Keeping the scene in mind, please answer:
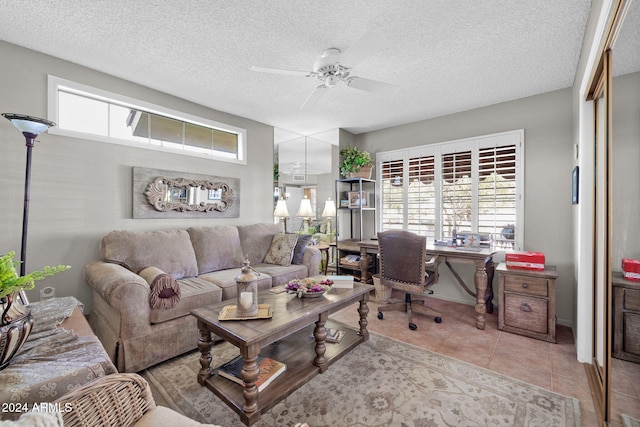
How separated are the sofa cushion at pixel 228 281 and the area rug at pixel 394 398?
23.4 inches

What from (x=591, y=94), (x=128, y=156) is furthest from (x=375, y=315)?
(x=128, y=156)

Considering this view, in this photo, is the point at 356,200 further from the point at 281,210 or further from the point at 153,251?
the point at 153,251

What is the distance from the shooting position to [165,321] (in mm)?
2207

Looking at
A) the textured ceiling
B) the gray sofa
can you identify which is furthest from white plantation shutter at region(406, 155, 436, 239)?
the gray sofa

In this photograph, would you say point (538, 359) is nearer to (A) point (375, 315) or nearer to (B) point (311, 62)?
(A) point (375, 315)

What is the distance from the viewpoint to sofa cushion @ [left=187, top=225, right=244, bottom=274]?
3.17m

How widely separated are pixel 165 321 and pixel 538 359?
9.76 ft

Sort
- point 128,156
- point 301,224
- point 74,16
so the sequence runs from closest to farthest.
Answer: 1. point 74,16
2. point 128,156
3. point 301,224

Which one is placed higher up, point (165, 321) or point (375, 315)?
point (165, 321)

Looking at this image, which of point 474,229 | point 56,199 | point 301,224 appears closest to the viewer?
point 56,199

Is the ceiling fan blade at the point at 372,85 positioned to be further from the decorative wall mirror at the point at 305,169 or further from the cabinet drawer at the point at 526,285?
the decorative wall mirror at the point at 305,169

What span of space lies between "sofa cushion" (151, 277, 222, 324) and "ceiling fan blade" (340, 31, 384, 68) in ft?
7.16

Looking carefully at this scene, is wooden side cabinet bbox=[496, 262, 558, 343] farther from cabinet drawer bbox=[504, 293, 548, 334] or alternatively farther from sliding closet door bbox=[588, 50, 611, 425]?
sliding closet door bbox=[588, 50, 611, 425]

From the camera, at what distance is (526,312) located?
2.67 m
